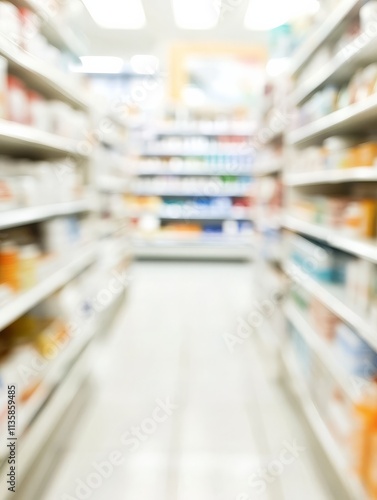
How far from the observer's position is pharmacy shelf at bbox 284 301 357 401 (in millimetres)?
2094

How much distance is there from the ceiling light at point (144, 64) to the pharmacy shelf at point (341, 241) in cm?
635

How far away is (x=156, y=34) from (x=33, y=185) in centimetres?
743

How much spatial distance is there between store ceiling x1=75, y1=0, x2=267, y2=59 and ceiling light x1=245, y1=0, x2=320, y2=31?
160mm

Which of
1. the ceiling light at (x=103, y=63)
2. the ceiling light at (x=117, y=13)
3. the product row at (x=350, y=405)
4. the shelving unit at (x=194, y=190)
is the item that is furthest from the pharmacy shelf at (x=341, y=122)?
the ceiling light at (x=103, y=63)

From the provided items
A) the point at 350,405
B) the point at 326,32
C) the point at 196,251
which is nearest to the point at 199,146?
the point at 196,251

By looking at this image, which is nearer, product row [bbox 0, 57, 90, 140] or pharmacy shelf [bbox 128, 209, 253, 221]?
product row [bbox 0, 57, 90, 140]

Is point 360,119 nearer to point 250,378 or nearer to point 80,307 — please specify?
point 250,378

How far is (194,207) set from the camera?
836cm

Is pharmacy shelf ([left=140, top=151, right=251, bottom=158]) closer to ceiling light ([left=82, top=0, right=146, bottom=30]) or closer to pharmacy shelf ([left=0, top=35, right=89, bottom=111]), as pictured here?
ceiling light ([left=82, top=0, right=146, bottom=30])

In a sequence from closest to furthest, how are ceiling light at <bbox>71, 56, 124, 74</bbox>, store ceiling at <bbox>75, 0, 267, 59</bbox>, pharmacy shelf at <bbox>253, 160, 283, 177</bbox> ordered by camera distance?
1. pharmacy shelf at <bbox>253, 160, 283, 177</bbox>
2. store ceiling at <bbox>75, 0, 267, 59</bbox>
3. ceiling light at <bbox>71, 56, 124, 74</bbox>

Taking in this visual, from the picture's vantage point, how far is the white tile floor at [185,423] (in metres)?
2.12

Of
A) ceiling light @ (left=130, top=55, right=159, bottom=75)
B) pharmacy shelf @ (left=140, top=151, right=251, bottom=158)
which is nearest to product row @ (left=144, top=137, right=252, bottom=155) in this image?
pharmacy shelf @ (left=140, top=151, right=251, bottom=158)

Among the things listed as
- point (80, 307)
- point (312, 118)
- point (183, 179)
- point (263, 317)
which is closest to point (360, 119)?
point (312, 118)

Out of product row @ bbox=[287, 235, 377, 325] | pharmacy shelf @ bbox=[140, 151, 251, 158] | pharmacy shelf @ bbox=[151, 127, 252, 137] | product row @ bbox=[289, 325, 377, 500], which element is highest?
pharmacy shelf @ bbox=[151, 127, 252, 137]
